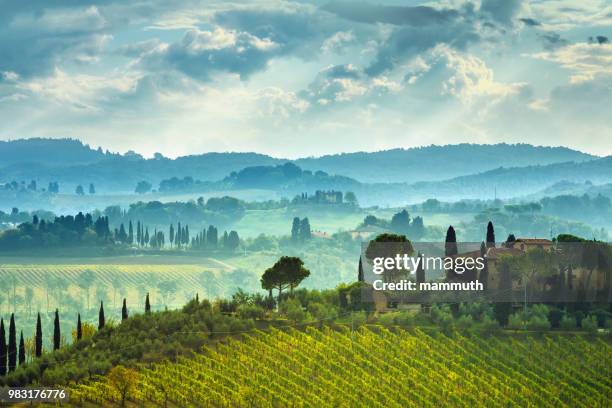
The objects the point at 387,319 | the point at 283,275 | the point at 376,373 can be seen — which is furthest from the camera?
the point at 283,275

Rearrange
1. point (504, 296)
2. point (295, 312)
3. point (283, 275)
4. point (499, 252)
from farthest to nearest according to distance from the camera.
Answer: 1. point (283, 275)
2. point (499, 252)
3. point (504, 296)
4. point (295, 312)

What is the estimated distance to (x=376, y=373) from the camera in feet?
254

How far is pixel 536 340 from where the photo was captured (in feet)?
275

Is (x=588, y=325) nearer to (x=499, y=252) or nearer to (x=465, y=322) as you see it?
(x=465, y=322)

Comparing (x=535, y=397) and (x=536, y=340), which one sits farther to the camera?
(x=536, y=340)

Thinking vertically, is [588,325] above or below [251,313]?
below

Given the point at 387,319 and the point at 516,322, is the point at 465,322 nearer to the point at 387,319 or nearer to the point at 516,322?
the point at 516,322

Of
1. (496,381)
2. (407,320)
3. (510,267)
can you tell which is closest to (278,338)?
(407,320)

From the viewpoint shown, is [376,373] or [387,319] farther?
[387,319]

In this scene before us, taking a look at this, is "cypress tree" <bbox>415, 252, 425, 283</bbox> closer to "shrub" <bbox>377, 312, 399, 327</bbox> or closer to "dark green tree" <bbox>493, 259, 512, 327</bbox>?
"shrub" <bbox>377, 312, 399, 327</bbox>

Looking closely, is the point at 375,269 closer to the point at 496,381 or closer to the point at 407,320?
the point at 407,320

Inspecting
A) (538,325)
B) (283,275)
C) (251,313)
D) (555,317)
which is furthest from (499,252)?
(251,313)

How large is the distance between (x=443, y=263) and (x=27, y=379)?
37.8 metres

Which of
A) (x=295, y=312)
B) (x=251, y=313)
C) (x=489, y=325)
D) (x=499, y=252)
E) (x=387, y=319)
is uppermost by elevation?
(x=499, y=252)
